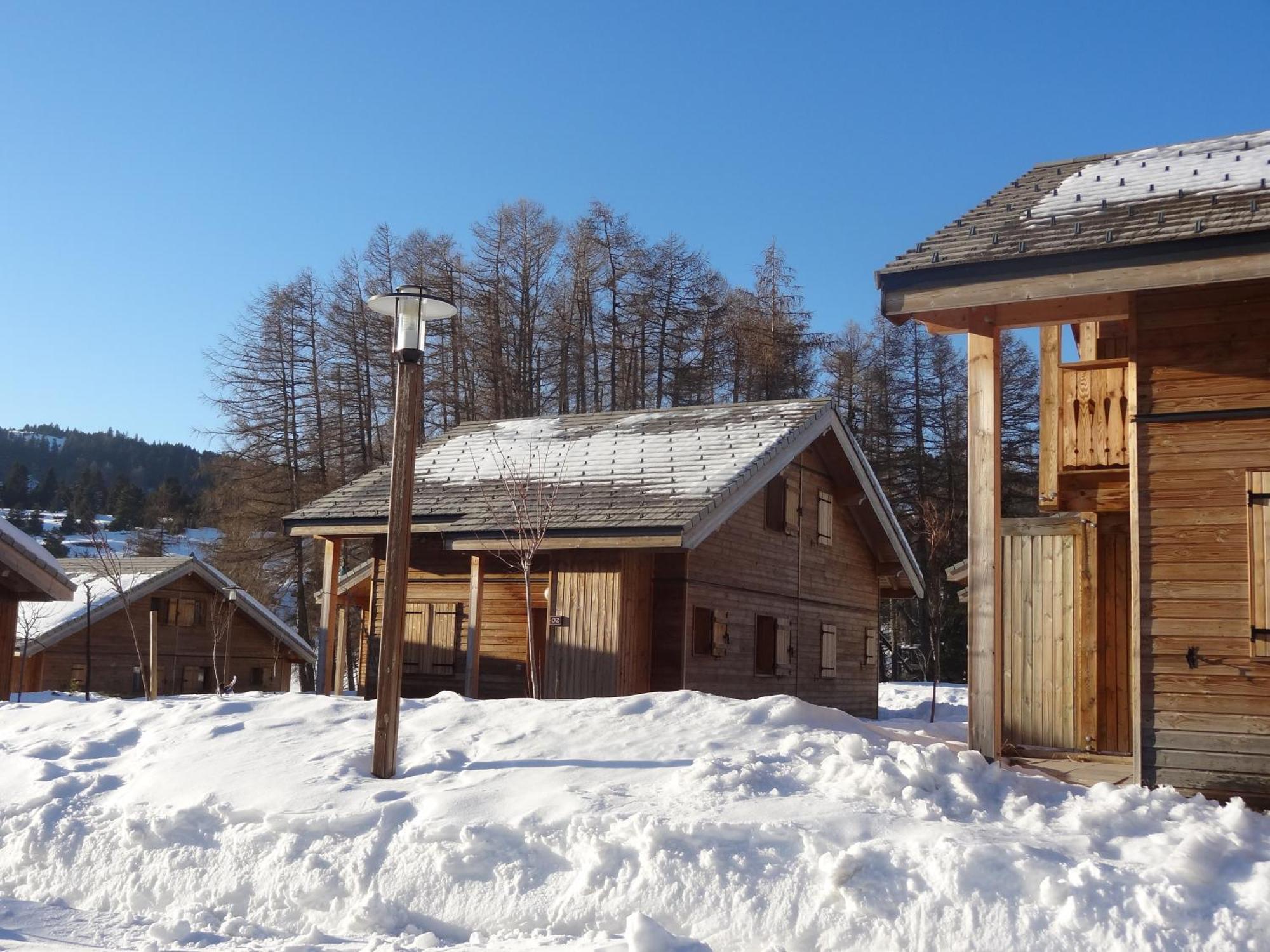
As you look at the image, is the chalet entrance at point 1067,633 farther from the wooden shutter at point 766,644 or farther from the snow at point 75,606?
the snow at point 75,606

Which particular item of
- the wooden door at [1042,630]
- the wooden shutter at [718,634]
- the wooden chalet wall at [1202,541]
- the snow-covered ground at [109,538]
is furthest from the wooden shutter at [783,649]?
the snow-covered ground at [109,538]

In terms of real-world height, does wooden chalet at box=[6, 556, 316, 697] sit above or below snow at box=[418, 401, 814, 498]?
below

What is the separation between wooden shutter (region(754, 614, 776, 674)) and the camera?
20406 millimetres

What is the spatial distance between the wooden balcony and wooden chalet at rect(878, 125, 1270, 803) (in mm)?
2240

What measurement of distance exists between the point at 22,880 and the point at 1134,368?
8604mm

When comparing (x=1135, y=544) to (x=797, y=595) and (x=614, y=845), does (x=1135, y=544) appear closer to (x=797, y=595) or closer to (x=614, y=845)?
(x=614, y=845)

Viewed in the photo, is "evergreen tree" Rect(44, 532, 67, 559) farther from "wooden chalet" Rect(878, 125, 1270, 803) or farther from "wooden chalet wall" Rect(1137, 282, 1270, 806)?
Answer: "wooden chalet wall" Rect(1137, 282, 1270, 806)

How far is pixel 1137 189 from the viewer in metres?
10.0

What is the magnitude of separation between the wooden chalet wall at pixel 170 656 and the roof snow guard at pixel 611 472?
1359 centimetres

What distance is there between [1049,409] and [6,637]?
51.0 ft

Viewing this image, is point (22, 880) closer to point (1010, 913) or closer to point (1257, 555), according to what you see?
point (1010, 913)

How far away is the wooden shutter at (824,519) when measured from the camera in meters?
22.3

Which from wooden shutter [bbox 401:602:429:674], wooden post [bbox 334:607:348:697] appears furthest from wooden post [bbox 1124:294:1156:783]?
wooden post [bbox 334:607:348:697]

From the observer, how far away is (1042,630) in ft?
44.2
